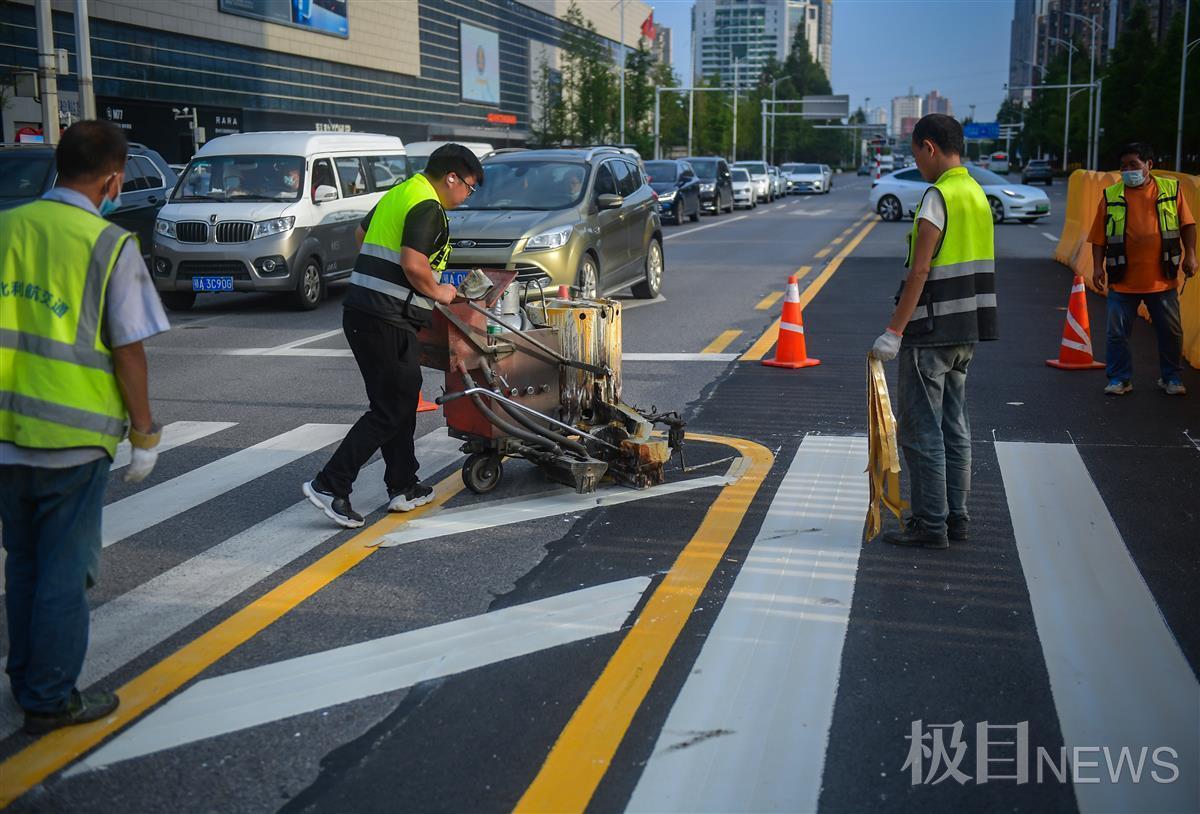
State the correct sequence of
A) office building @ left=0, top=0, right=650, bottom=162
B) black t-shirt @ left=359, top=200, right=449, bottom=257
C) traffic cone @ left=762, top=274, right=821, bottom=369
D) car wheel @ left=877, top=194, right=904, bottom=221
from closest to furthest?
black t-shirt @ left=359, top=200, right=449, bottom=257
traffic cone @ left=762, top=274, right=821, bottom=369
car wheel @ left=877, top=194, right=904, bottom=221
office building @ left=0, top=0, right=650, bottom=162

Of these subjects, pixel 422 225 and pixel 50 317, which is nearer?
pixel 50 317

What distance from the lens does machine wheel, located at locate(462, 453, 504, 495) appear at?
6.89m

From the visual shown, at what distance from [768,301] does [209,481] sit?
392 inches

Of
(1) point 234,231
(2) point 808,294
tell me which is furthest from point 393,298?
(2) point 808,294

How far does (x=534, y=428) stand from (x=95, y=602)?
2323 millimetres

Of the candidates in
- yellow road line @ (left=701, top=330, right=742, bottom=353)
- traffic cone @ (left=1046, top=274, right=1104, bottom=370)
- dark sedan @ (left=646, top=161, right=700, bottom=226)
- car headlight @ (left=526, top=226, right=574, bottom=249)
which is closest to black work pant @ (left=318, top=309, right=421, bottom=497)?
yellow road line @ (left=701, top=330, right=742, bottom=353)

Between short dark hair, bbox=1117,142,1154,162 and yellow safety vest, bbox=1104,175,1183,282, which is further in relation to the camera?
yellow safety vest, bbox=1104,175,1183,282

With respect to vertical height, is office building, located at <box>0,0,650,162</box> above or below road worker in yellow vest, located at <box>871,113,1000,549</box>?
above

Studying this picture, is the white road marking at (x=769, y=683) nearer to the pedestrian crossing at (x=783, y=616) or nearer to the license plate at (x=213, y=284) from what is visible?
the pedestrian crossing at (x=783, y=616)

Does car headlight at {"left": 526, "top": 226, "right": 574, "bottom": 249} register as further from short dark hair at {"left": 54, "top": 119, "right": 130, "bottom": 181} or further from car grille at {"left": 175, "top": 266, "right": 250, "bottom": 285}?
short dark hair at {"left": 54, "top": 119, "right": 130, "bottom": 181}

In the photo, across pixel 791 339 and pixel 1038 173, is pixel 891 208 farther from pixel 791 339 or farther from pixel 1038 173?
pixel 1038 173

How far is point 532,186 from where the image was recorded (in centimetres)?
1488

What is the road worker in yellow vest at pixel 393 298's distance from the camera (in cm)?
616

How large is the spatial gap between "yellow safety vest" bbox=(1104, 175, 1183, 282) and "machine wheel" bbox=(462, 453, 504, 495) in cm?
498
